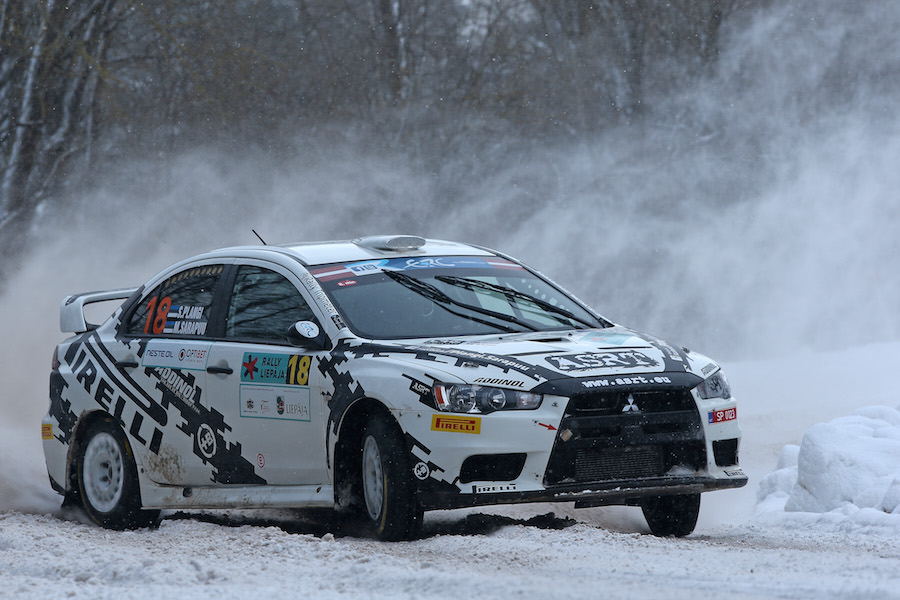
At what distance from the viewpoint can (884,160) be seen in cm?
2494

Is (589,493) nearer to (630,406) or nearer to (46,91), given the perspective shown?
(630,406)

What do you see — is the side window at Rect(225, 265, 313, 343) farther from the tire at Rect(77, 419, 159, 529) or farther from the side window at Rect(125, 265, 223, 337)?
the tire at Rect(77, 419, 159, 529)

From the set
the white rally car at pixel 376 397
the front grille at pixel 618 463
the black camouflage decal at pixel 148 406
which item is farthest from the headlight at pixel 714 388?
the black camouflage decal at pixel 148 406

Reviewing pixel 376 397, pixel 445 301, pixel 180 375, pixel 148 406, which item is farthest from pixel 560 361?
pixel 148 406

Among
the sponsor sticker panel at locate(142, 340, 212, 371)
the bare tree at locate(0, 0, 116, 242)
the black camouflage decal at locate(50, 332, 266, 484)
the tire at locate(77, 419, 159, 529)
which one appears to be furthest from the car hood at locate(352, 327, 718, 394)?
the bare tree at locate(0, 0, 116, 242)

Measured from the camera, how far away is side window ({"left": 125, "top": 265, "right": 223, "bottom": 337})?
7.88 m

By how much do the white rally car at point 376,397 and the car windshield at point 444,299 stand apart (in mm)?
12

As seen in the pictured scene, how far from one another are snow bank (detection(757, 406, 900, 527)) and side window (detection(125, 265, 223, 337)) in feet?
10.9

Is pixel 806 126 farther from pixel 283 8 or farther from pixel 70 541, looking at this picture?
pixel 70 541

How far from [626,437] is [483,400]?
665 millimetres

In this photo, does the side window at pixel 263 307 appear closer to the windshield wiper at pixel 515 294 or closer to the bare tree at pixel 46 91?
the windshield wiper at pixel 515 294

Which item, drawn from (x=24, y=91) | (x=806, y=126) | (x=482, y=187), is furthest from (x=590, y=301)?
(x=24, y=91)

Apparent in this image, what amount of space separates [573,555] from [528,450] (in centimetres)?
60

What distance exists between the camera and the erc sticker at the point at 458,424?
6.30 m
